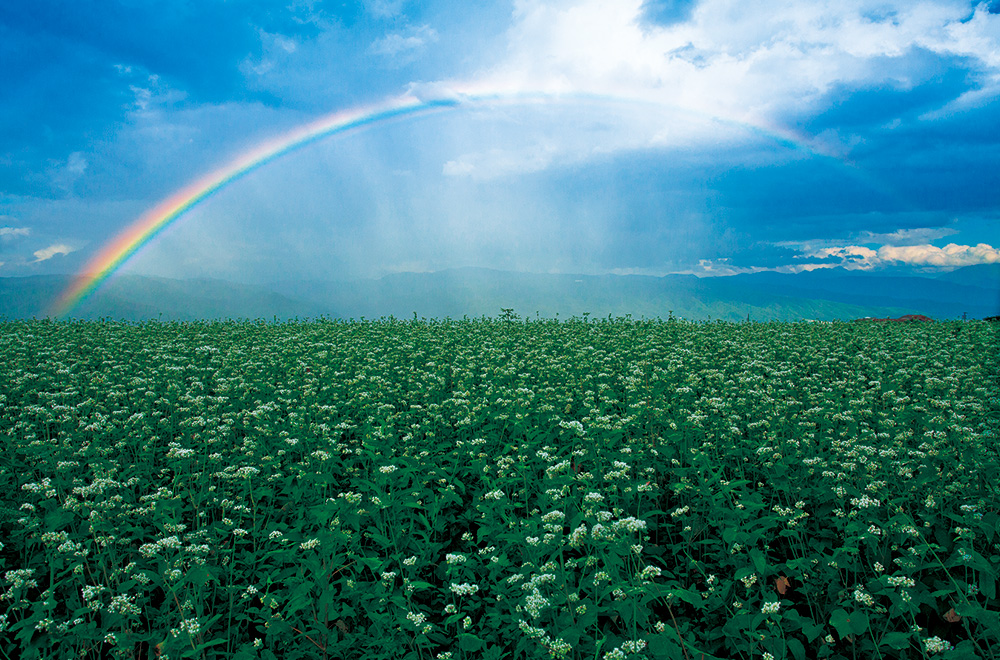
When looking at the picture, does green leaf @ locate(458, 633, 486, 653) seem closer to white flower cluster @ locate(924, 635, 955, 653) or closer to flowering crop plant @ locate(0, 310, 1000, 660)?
flowering crop plant @ locate(0, 310, 1000, 660)

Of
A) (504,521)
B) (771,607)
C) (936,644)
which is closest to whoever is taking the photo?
(936,644)

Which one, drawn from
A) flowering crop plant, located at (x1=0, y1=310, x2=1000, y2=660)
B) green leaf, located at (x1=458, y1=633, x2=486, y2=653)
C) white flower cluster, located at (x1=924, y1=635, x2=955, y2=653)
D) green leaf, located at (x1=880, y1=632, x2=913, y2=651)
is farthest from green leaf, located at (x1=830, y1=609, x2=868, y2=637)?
green leaf, located at (x1=458, y1=633, x2=486, y2=653)

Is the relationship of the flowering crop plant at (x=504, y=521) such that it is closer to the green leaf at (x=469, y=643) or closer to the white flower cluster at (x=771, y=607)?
the green leaf at (x=469, y=643)

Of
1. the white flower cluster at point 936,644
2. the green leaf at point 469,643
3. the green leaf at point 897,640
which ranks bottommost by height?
the green leaf at point 469,643

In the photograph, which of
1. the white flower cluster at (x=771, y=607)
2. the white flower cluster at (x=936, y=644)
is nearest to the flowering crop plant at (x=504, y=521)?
the white flower cluster at (x=936, y=644)

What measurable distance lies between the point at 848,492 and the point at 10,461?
34.7 feet

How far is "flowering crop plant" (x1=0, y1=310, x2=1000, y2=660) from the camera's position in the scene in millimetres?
4254

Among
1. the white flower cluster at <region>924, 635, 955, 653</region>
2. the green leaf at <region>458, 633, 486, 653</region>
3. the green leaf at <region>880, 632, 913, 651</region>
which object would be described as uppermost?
the white flower cluster at <region>924, 635, 955, 653</region>

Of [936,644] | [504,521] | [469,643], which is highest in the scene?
[504,521]

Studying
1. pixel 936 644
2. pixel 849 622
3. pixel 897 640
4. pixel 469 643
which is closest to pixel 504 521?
pixel 469 643

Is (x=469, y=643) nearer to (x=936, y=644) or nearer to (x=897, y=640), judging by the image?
(x=897, y=640)

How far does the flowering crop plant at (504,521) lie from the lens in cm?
425

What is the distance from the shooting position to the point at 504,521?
552cm

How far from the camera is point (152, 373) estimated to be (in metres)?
11.0
